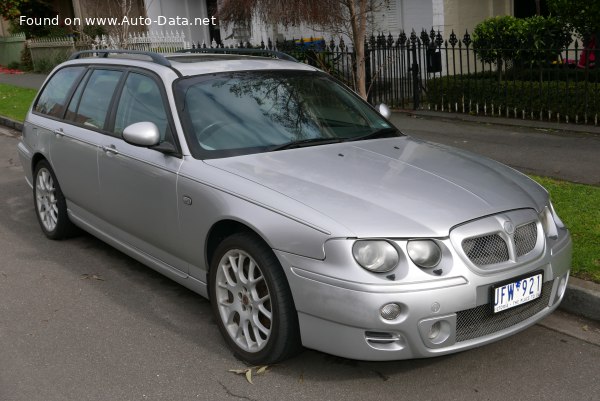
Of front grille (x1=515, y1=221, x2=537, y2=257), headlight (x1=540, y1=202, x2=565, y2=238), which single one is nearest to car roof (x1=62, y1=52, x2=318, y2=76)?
headlight (x1=540, y1=202, x2=565, y2=238)

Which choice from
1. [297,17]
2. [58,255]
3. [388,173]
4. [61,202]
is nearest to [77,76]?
[61,202]

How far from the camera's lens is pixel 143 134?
192 inches

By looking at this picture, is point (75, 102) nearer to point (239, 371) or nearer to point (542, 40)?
point (239, 371)

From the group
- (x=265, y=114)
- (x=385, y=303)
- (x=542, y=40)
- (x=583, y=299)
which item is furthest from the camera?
(x=542, y=40)

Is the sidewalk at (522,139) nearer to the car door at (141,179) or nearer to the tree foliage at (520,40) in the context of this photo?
the tree foliage at (520,40)

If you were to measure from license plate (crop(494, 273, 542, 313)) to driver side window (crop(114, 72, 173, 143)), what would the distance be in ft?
7.52

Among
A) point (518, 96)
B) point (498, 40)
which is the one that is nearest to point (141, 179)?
point (518, 96)

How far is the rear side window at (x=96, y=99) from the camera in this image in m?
5.91

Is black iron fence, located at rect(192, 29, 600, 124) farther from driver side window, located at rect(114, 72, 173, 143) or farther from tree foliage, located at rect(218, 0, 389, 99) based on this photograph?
driver side window, located at rect(114, 72, 173, 143)

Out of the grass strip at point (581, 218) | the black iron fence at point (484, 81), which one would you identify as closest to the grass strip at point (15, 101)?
the black iron fence at point (484, 81)

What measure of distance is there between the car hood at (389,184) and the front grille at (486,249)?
13 centimetres

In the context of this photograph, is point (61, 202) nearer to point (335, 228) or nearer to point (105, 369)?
point (105, 369)

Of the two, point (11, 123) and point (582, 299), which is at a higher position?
point (11, 123)

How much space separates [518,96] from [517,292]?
8.26m
